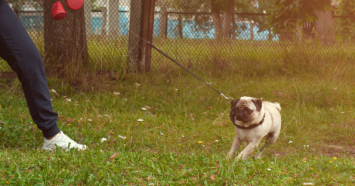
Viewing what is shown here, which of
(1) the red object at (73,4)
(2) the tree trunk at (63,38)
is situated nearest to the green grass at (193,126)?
(2) the tree trunk at (63,38)

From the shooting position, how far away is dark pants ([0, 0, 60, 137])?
2617mm

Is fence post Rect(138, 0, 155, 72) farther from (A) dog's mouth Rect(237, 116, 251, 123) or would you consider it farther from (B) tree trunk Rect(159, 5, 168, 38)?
(A) dog's mouth Rect(237, 116, 251, 123)

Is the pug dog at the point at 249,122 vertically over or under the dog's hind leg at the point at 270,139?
over

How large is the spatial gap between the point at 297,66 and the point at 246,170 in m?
4.71

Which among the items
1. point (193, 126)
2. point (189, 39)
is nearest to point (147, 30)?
point (189, 39)

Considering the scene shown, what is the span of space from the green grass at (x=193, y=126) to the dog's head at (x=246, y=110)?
0.36 meters

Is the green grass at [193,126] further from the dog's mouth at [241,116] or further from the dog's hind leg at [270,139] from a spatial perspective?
the dog's mouth at [241,116]

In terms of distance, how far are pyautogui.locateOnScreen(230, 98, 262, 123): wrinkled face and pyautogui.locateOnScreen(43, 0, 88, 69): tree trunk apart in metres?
3.16

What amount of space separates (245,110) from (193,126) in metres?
1.31

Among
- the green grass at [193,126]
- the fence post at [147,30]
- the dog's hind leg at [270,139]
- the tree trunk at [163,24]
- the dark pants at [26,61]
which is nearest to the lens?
the green grass at [193,126]

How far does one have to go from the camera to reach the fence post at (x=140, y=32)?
19.5 ft

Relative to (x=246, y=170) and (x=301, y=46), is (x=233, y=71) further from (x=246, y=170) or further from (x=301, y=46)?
(x=246, y=170)

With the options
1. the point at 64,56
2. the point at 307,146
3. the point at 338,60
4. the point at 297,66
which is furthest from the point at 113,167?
the point at 338,60

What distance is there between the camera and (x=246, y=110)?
2.83 metres
